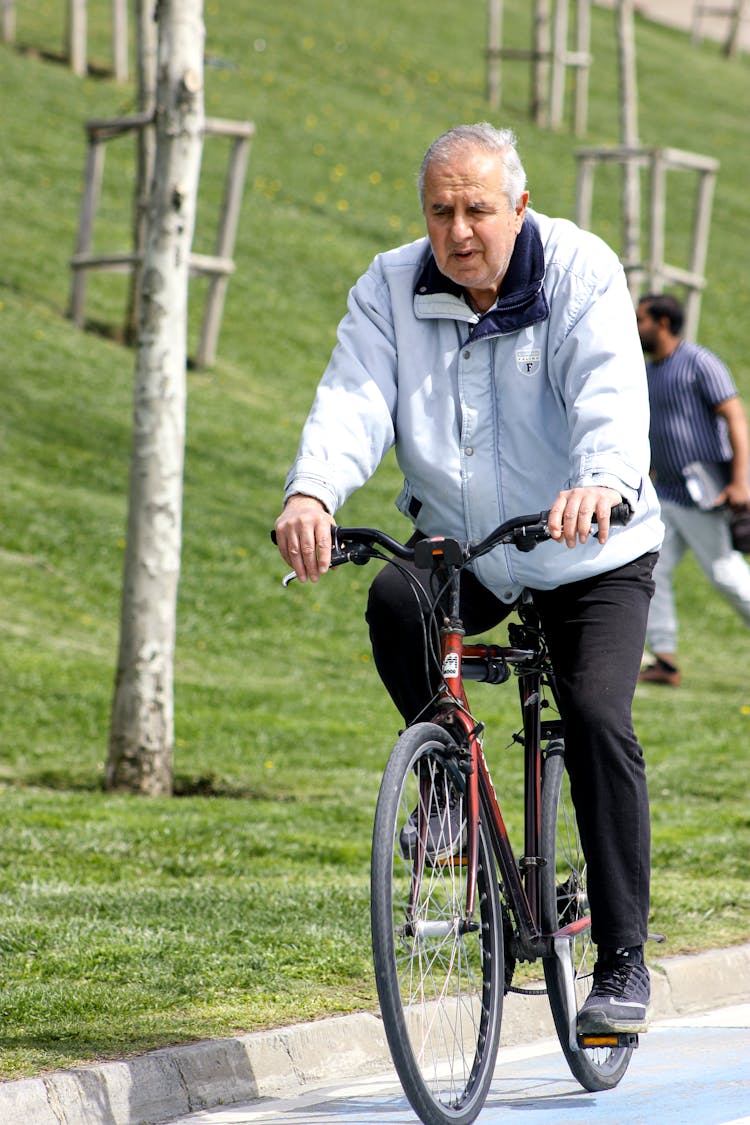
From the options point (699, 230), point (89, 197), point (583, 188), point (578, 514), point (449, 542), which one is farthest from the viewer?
point (699, 230)

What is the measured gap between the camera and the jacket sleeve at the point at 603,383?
11.6 feet

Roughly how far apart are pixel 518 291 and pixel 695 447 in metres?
6.81

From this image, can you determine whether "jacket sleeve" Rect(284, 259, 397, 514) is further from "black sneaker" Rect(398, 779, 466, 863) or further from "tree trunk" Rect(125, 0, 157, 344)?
"tree trunk" Rect(125, 0, 157, 344)

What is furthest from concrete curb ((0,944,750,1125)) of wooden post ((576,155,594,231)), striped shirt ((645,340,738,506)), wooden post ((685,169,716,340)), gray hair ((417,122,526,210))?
wooden post ((685,169,716,340))

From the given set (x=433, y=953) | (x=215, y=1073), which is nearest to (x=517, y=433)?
(x=433, y=953)

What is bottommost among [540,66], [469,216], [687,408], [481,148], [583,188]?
[687,408]

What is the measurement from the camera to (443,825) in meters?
3.56

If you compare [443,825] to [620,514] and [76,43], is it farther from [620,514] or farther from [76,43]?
[76,43]

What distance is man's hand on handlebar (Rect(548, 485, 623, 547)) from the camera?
10.9 ft

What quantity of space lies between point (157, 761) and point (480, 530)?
470 cm

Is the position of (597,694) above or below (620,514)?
below

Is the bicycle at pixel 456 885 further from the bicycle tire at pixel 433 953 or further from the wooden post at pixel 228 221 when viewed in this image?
the wooden post at pixel 228 221

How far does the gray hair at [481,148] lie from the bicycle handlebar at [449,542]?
754 millimetres

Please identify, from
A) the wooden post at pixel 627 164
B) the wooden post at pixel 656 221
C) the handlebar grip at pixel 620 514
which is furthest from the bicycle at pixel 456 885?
the wooden post at pixel 656 221
